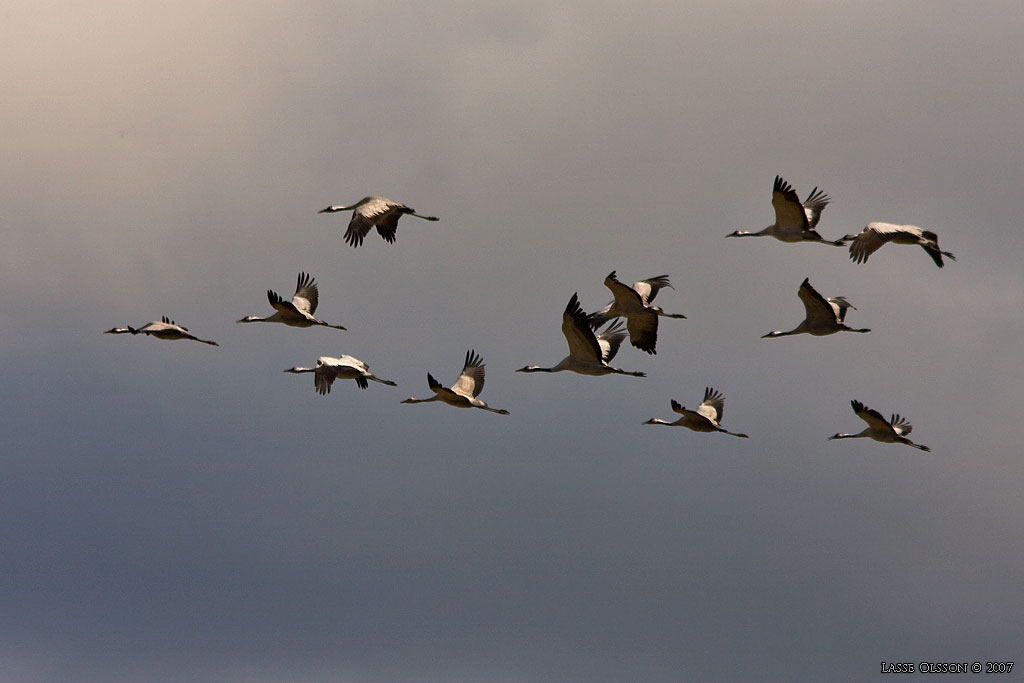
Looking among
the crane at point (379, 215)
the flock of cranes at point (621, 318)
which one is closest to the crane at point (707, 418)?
the flock of cranes at point (621, 318)

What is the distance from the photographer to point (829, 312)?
39.3 m

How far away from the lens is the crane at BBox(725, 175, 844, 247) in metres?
37.6

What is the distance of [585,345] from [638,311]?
2063 mm

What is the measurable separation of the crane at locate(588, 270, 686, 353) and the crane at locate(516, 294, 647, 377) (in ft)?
1.86

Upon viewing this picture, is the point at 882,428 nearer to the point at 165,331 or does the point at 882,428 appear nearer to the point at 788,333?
the point at 788,333

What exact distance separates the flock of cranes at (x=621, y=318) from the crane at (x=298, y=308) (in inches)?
0.9

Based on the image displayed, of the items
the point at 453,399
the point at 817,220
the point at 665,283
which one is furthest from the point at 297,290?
the point at 817,220

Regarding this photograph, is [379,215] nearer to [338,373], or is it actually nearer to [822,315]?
[338,373]

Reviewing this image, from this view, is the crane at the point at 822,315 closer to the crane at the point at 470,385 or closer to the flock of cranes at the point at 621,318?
the flock of cranes at the point at 621,318

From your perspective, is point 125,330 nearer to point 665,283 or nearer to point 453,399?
point 453,399

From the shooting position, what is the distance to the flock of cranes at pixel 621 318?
3656 centimetres

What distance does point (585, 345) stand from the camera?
37.0 metres

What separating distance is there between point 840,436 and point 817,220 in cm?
618

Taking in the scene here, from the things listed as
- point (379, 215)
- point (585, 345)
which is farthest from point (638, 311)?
point (379, 215)
